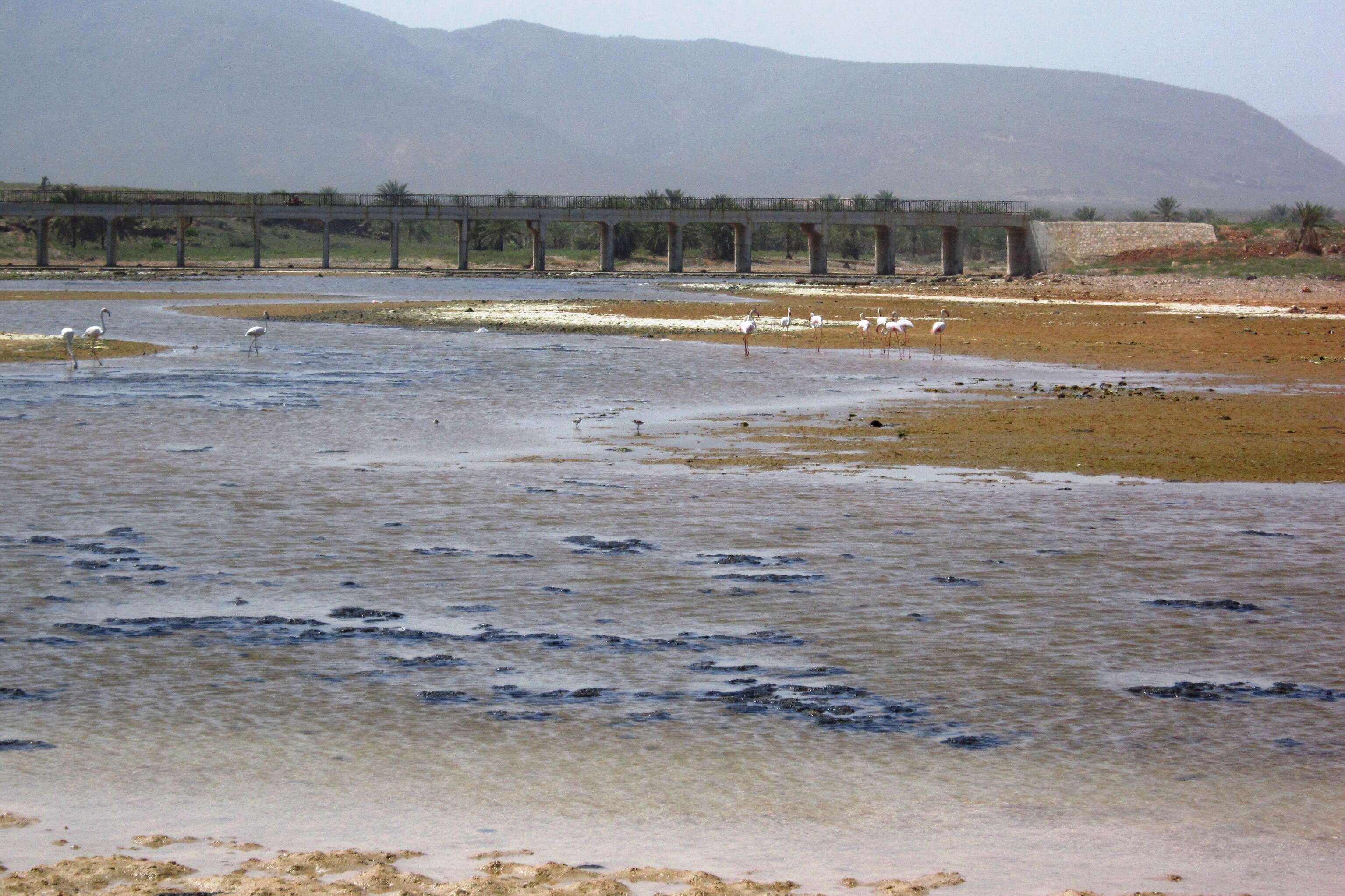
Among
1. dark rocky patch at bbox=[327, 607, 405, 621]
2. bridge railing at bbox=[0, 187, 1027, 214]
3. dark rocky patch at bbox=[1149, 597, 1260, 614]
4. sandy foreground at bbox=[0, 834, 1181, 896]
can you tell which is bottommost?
sandy foreground at bbox=[0, 834, 1181, 896]

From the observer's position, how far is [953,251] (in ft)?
395

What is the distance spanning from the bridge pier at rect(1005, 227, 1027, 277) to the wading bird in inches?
2867

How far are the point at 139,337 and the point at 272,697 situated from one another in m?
35.5

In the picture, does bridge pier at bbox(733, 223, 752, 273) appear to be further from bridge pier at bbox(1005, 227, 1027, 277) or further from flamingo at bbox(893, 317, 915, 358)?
flamingo at bbox(893, 317, 915, 358)

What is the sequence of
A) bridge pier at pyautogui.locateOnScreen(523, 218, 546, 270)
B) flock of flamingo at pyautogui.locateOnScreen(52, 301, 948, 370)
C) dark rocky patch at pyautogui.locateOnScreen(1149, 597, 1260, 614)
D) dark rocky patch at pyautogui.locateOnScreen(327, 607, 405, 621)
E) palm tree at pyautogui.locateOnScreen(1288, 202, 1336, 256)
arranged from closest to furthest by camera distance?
dark rocky patch at pyautogui.locateOnScreen(327, 607, 405, 621) < dark rocky patch at pyautogui.locateOnScreen(1149, 597, 1260, 614) < flock of flamingo at pyautogui.locateOnScreen(52, 301, 948, 370) < palm tree at pyautogui.locateOnScreen(1288, 202, 1336, 256) < bridge pier at pyautogui.locateOnScreen(523, 218, 546, 270)

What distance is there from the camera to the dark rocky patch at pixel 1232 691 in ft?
33.4

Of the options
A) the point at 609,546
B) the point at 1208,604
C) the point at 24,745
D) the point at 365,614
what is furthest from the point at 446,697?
the point at 1208,604

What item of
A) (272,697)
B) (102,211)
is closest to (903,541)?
(272,697)

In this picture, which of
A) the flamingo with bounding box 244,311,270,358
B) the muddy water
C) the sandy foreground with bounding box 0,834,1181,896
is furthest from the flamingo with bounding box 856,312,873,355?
the sandy foreground with bounding box 0,834,1181,896

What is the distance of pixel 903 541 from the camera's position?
49.1 feet

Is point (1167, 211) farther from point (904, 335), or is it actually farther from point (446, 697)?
point (446, 697)

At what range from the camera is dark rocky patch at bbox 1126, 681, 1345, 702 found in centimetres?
1018

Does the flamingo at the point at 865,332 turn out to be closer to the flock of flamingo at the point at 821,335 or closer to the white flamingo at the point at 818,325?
the flock of flamingo at the point at 821,335

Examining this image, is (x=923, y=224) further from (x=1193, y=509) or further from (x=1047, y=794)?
(x=1047, y=794)
